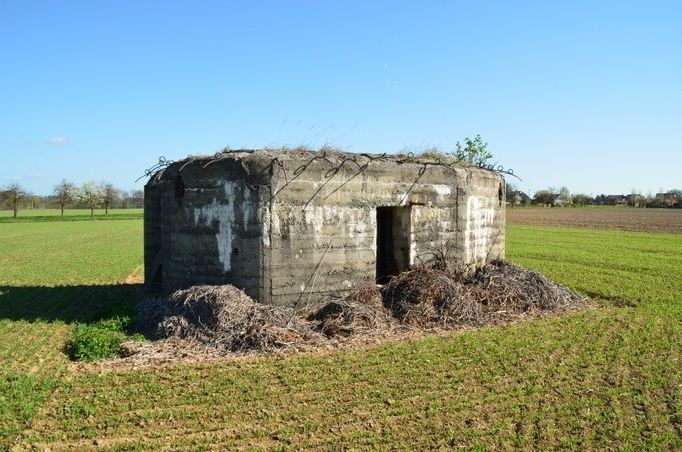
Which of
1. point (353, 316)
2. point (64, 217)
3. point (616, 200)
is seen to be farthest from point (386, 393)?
point (616, 200)

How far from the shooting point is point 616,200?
335ft

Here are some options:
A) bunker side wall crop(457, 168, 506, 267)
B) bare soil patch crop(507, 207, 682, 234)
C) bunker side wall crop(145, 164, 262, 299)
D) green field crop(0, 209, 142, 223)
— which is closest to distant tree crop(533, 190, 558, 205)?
bare soil patch crop(507, 207, 682, 234)

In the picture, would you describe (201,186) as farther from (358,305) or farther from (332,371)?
(332,371)

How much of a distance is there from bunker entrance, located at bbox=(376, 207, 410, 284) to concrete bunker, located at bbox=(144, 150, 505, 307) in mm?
35

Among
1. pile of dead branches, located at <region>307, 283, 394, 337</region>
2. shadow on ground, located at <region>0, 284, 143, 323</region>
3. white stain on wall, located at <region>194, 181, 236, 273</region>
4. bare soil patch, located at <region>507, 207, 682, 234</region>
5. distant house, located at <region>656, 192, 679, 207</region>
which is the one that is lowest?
shadow on ground, located at <region>0, 284, 143, 323</region>

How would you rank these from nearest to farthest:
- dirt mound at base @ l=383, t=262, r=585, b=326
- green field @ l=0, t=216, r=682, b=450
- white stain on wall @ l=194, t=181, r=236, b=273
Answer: green field @ l=0, t=216, r=682, b=450, white stain on wall @ l=194, t=181, r=236, b=273, dirt mound at base @ l=383, t=262, r=585, b=326

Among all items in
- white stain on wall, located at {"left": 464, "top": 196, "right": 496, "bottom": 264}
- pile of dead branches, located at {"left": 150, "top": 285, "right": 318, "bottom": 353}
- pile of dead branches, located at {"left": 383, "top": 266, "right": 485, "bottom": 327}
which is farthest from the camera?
white stain on wall, located at {"left": 464, "top": 196, "right": 496, "bottom": 264}

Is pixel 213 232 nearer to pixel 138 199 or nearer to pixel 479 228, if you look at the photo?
pixel 479 228

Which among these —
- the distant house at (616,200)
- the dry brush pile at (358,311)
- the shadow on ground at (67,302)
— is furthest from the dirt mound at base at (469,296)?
the distant house at (616,200)

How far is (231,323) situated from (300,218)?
223 cm

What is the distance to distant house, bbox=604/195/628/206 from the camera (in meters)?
100

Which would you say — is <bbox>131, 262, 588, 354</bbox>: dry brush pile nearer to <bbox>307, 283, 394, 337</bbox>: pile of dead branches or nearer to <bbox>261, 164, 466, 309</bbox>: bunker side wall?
<bbox>307, 283, 394, 337</bbox>: pile of dead branches

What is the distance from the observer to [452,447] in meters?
5.31

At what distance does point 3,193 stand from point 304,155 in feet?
234
